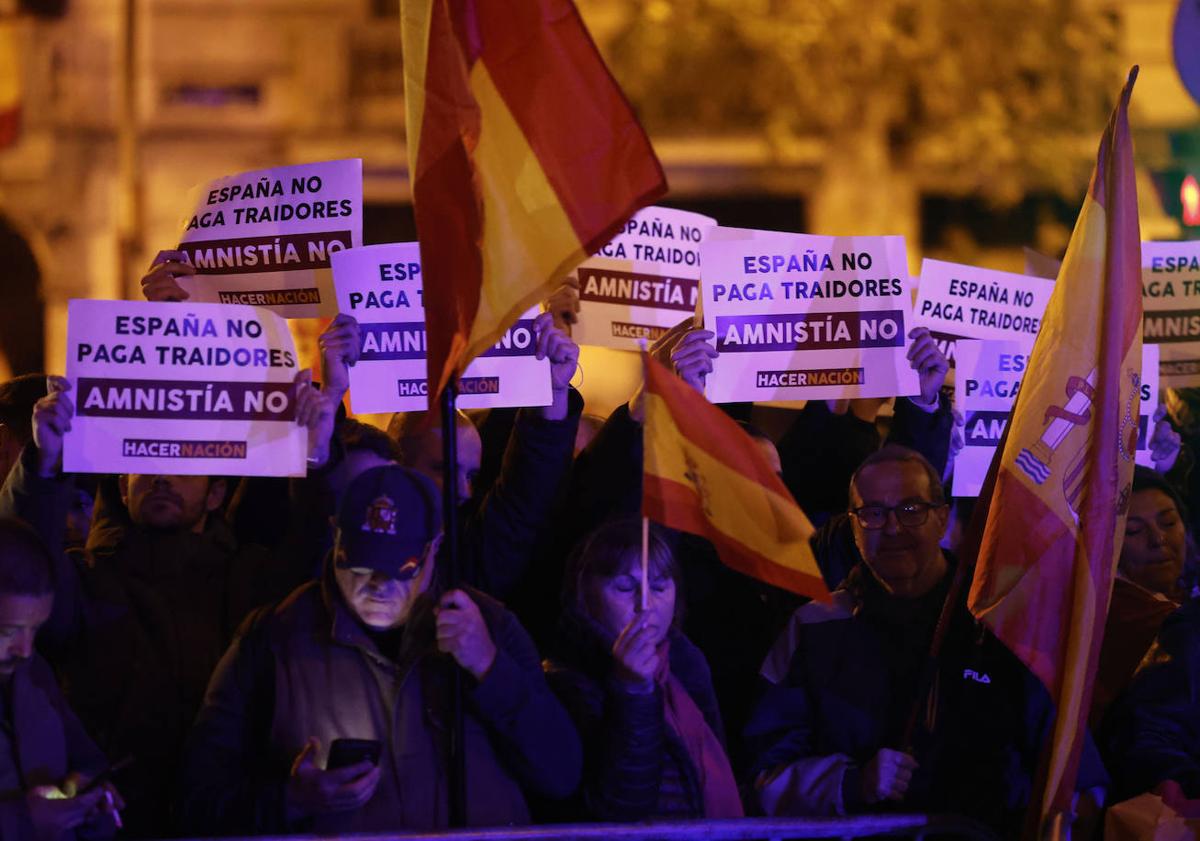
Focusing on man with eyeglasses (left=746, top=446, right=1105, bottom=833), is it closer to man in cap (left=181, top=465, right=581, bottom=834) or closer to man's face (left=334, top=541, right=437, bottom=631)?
man in cap (left=181, top=465, right=581, bottom=834)

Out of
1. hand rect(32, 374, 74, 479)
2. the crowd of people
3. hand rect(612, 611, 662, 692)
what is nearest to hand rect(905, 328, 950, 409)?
the crowd of people

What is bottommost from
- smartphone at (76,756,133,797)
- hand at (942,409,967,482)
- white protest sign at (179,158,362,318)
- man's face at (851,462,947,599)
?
smartphone at (76,756,133,797)

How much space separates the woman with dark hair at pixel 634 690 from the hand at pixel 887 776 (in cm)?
33

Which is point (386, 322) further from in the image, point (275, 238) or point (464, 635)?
point (464, 635)

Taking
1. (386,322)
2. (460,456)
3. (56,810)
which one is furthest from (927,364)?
(56,810)

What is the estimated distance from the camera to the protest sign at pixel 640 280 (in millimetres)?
6172

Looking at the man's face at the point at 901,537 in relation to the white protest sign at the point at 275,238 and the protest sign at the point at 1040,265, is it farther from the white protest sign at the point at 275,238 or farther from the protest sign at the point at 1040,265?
the protest sign at the point at 1040,265

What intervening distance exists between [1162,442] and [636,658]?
9.46ft

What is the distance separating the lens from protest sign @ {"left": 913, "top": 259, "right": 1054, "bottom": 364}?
19.8 feet

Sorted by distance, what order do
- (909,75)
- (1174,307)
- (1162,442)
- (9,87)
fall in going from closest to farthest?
(1162,442) → (1174,307) → (909,75) → (9,87)

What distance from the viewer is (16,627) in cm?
374

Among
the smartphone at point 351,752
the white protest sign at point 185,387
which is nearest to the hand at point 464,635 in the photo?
the smartphone at point 351,752

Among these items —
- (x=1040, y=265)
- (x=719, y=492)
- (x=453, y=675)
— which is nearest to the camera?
(x=453, y=675)

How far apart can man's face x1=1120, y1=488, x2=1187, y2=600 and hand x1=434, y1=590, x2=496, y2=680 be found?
2.34 metres
